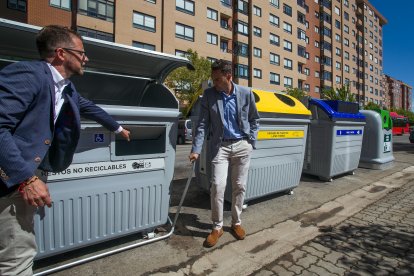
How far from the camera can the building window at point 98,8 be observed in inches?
870

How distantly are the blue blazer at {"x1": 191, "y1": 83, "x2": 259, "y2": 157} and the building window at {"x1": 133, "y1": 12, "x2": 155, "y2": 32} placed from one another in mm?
24011

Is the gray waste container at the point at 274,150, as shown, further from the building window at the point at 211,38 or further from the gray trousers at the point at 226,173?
the building window at the point at 211,38

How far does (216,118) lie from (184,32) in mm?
26890

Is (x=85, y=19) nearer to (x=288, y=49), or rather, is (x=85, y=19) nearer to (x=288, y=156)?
(x=288, y=156)

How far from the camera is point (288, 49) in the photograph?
41031 mm

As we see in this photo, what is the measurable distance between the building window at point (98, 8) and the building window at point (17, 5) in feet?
11.8

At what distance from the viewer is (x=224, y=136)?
321 cm

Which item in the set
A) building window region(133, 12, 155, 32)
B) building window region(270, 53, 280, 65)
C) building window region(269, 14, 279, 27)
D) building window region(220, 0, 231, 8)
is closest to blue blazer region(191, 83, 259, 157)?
building window region(133, 12, 155, 32)

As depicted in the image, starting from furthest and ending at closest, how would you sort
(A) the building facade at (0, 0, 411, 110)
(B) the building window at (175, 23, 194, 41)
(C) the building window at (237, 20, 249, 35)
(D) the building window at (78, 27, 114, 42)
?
1. (C) the building window at (237, 20, 249, 35)
2. (B) the building window at (175, 23, 194, 41)
3. (A) the building facade at (0, 0, 411, 110)
4. (D) the building window at (78, 27, 114, 42)

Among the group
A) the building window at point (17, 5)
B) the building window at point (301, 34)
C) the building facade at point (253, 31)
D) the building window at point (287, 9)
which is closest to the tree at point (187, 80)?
the building facade at point (253, 31)

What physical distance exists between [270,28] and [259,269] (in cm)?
3931

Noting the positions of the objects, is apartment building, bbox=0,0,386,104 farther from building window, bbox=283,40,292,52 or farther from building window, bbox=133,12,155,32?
building window, bbox=283,40,292,52

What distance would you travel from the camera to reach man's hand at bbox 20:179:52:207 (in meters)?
1.48

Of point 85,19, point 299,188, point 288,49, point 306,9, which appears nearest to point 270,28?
point 288,49
